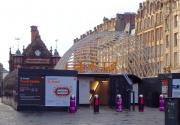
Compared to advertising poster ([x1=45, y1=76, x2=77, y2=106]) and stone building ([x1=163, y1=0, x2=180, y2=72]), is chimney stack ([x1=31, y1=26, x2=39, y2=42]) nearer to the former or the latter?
stone building ([x1=163, y1=0, x2=180, y2=72])

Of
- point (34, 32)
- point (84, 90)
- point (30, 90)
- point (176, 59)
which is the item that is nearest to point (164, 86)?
point (84, 90)

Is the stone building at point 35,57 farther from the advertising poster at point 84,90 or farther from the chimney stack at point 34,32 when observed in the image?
the advertising poster at point 84,90

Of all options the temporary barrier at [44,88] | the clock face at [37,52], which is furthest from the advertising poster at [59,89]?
the clock face at [37,52]

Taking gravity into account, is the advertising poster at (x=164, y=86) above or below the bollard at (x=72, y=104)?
above

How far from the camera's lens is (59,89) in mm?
42094

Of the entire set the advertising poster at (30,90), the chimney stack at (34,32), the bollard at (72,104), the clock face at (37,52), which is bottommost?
the bollard at (72,104)

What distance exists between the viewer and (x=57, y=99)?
4225 centimetres

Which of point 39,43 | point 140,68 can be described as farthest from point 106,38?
point 39,43

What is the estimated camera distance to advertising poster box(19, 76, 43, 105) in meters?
41.2

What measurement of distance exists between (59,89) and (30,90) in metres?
2.22

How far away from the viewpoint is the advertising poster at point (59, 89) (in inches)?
1651

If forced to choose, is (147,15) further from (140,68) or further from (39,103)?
(39,103)

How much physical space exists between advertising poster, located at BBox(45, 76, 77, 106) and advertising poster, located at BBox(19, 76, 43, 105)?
0.63 m

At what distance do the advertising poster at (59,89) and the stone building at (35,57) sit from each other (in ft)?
225
